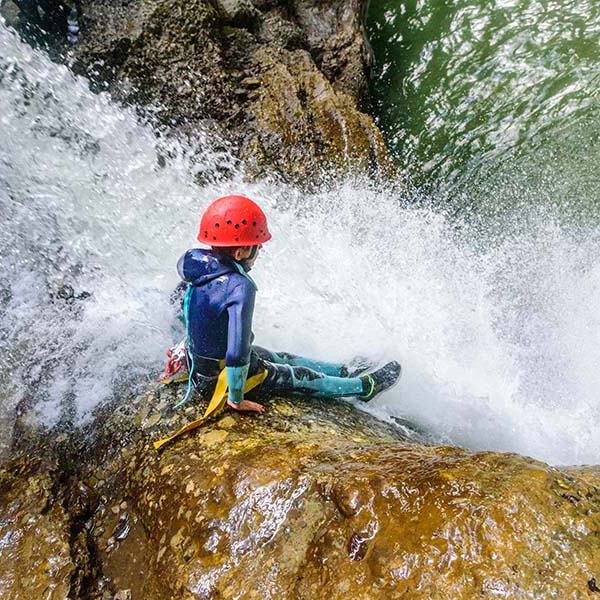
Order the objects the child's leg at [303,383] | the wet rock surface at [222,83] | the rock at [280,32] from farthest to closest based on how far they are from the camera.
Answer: the rock at [280,32]
the wet rock surface at [222,83]
the child's leg at [303,383]

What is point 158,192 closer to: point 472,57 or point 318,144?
point 318,144

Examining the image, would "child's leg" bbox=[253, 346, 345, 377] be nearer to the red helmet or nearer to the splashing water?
the splashing water

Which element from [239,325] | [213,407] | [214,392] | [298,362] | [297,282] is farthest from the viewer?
[297,282]

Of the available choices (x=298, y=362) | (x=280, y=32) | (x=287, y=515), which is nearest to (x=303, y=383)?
(x=298, y=362)

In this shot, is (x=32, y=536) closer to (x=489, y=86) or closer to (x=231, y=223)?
(x=231, y=223)

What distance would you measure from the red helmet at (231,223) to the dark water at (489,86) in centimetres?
462

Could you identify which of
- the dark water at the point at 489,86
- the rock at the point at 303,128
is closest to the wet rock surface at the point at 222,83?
the rock at the point at 303,128

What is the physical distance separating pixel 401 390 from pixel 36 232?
13.6 feet

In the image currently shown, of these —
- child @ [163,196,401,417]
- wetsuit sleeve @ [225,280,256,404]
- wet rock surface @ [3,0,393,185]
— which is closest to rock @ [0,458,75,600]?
child @ [163,196,401,417]

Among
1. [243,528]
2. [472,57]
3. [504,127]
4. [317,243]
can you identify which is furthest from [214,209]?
[472,57]

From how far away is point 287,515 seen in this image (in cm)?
263

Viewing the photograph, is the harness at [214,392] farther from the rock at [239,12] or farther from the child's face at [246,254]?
the rock at [239,12]

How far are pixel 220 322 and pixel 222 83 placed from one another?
4758 millimetres

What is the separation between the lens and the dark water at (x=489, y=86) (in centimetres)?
707
